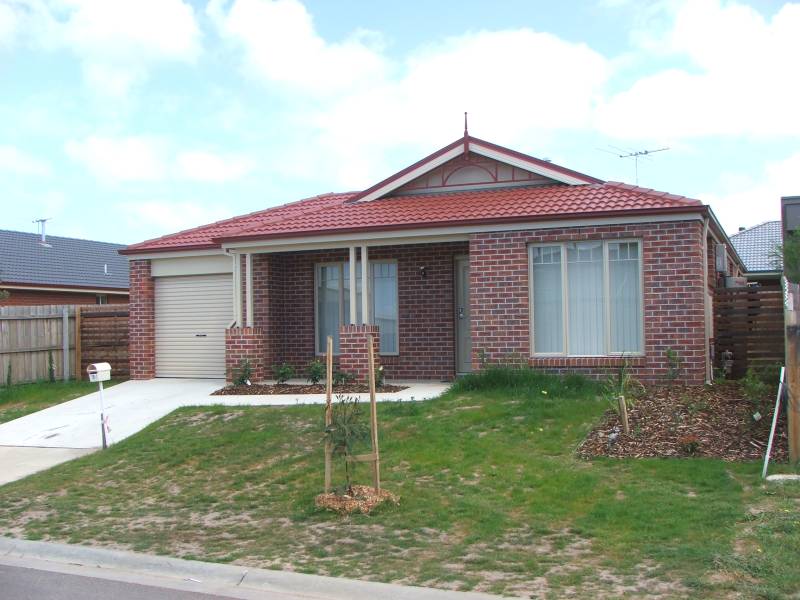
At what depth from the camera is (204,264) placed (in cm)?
1798

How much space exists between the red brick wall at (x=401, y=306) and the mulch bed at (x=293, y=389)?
122cm

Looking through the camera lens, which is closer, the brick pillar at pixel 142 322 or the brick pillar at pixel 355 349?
the brick pillar at pixel 355 349

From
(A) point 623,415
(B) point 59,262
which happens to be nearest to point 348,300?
(A) point 623,415

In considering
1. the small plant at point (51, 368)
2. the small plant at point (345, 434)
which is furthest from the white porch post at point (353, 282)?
the small plant at point (51, 368)

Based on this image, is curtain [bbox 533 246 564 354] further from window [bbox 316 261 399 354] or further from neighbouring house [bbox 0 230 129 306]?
neighbouring house [bbox 0 230 129 306]

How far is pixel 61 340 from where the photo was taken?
19.6m

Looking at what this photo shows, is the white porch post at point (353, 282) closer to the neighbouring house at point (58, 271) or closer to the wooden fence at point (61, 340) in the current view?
the wooden fence at point (61, 340)

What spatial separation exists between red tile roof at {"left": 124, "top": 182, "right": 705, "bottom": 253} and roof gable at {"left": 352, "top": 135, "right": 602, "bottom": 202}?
7.2 inches

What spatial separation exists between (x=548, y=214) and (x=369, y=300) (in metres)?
4.39

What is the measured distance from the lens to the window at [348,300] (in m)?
16.7

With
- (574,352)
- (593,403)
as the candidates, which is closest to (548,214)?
(574,352)

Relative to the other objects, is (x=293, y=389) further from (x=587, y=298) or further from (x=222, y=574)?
(x=222, y=574)

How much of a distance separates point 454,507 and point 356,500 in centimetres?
98

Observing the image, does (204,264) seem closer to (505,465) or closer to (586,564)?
(505,465)
